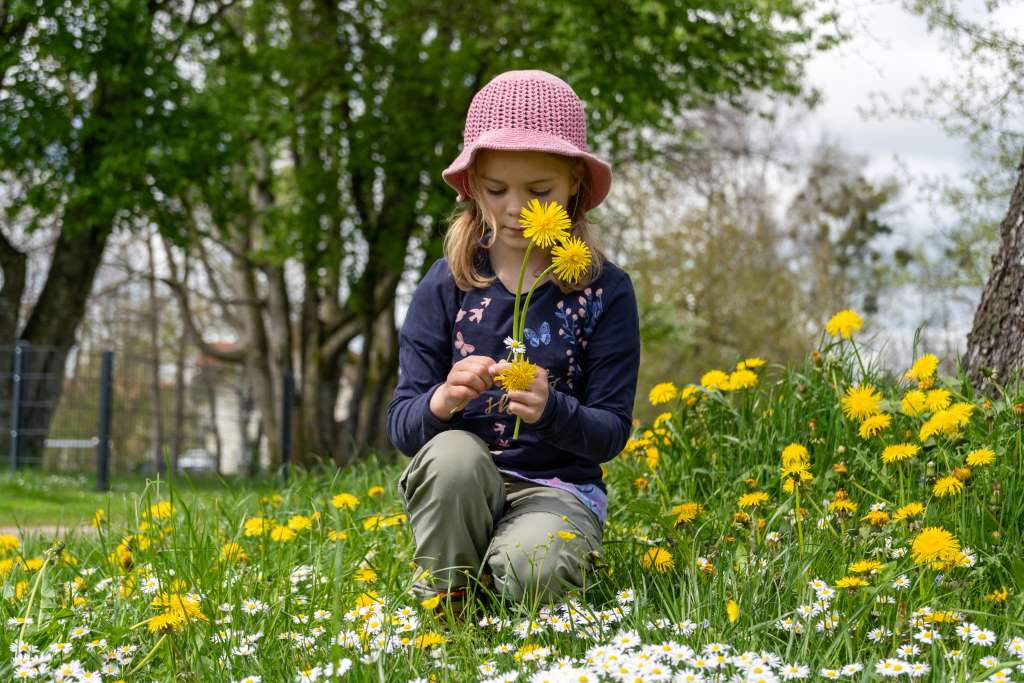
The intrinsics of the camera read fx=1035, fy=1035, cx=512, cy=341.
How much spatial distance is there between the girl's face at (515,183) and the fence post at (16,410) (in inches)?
341

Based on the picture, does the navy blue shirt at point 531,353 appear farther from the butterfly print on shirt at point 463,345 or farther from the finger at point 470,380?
the finger at point 470,380

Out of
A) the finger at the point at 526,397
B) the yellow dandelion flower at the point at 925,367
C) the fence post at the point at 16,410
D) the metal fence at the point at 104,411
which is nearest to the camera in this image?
the finger at the point at 526,397

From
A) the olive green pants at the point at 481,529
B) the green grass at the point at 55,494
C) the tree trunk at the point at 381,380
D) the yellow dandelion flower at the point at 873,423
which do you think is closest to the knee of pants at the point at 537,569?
the olive green pants at the point at 481,529

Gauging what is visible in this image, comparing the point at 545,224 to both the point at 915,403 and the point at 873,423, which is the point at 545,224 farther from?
the point at 915,403

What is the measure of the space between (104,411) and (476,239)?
7880mm

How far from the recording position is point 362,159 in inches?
501

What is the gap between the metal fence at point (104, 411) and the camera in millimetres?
9891

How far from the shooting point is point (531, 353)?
97.1 inches

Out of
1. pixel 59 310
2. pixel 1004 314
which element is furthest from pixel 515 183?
pixel 59 310

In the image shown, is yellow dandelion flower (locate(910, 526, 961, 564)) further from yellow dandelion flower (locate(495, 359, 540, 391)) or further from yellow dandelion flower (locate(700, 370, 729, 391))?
yellow dandelion flower (locate(700, 370, 729, 391))

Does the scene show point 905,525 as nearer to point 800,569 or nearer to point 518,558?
point 800,569

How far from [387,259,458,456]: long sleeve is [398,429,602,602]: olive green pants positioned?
13 cm

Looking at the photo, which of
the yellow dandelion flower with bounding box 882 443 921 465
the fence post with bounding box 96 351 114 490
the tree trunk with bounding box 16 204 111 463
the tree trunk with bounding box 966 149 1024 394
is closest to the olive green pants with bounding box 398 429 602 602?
the yellow dandelion flower with bounding box 882 443 921 465

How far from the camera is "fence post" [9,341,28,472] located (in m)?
9.79
